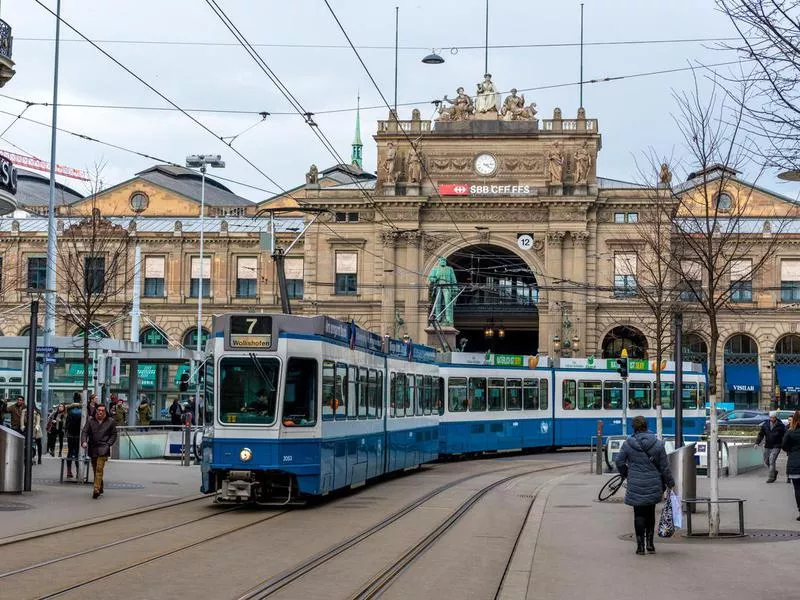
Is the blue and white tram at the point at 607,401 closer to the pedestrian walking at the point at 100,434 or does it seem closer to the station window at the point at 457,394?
the station window at the point at 457,394

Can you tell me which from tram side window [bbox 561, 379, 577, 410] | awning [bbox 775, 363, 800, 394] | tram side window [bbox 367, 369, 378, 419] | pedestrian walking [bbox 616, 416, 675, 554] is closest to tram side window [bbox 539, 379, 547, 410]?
tram side window [bbox 561, 379, 577, 410]

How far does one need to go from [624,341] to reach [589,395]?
107 feet

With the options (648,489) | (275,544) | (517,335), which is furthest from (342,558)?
(517,335)

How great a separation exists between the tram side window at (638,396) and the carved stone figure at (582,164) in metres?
28.7

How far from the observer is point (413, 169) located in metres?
74.1

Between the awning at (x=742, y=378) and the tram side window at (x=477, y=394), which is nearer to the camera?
the tram side window at (x=477, y=394)

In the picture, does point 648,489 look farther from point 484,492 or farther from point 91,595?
point 484,492

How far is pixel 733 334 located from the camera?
75.8m

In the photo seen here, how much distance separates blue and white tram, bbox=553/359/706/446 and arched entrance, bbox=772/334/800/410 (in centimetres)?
2942

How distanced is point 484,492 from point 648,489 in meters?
11.3

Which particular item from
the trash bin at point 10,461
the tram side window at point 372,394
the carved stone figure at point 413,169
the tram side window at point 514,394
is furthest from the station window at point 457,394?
the carved stone figure at point 413,169

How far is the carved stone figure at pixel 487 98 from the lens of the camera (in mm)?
74312

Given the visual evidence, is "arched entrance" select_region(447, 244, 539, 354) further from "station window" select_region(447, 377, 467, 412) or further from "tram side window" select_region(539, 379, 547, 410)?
"station window" select_region(447, 377, 467, 412)

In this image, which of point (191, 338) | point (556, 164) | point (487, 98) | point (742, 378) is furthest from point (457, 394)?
point (191, 338)
